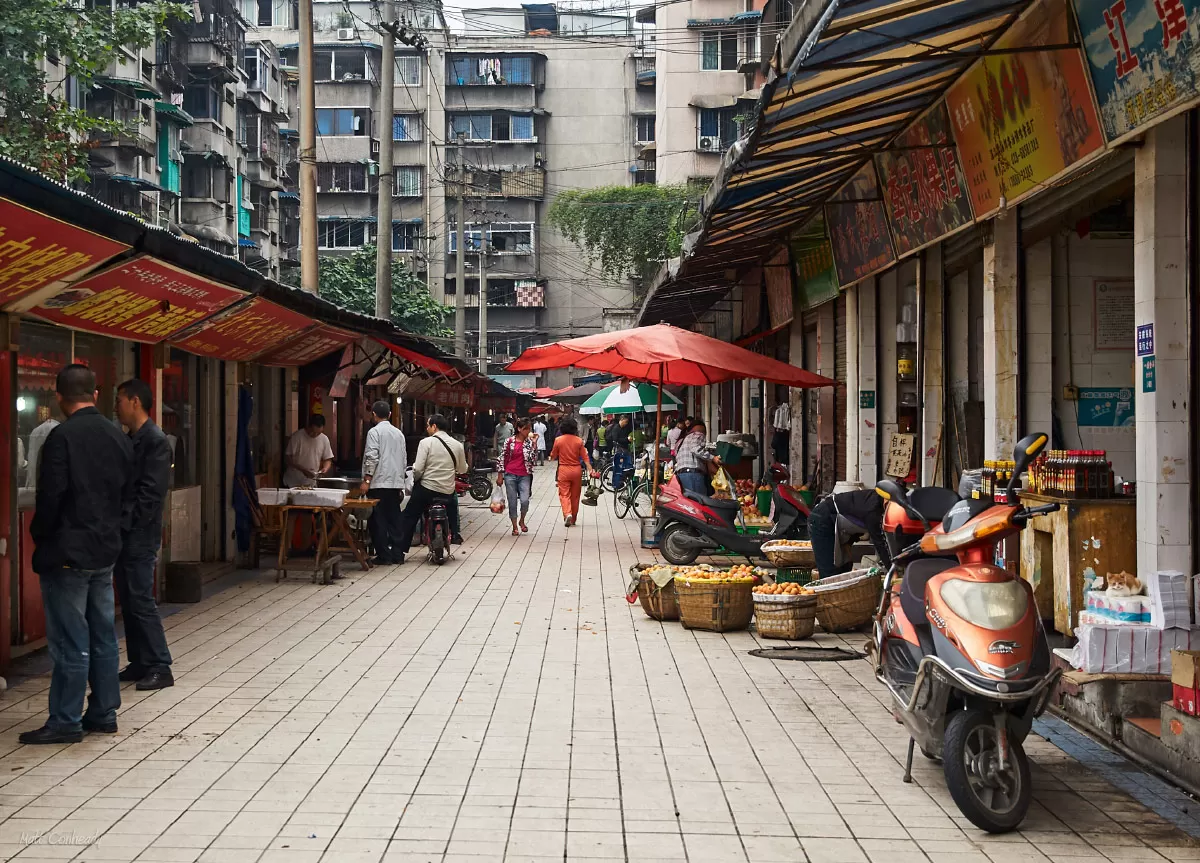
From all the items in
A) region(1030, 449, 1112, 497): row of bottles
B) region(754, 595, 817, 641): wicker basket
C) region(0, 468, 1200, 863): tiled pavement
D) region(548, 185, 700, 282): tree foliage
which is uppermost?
region(548, 185, 700, 282): tree foliage

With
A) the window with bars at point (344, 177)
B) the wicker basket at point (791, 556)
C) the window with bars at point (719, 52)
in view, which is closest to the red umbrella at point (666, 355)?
the wicker basket at point (791, 556)

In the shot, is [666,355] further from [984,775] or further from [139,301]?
[984,775]

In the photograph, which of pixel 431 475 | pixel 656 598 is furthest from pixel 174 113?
pixel 656 598

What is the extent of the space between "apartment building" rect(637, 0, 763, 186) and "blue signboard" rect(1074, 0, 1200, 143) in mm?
39478

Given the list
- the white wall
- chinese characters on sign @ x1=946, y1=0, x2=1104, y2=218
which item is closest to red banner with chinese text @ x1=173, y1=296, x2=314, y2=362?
chinese characters on sign @ x1=946, y1=0, x2=1104, y2=218

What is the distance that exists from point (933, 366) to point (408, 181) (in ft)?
155

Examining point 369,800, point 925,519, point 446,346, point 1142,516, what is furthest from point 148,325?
point 446,346

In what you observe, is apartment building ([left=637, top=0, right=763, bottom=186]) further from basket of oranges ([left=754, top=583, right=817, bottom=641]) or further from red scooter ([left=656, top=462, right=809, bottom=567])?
basket of oranges ([left=754, top=583, right=817, bottom=641])

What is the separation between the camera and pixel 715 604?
987cm

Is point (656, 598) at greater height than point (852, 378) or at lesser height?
lesser

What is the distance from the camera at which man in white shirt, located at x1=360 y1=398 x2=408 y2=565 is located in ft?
47.9

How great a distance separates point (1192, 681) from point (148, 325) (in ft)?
26.1

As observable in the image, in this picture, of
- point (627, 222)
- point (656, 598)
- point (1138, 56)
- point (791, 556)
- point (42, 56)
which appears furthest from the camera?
point (627, 222)

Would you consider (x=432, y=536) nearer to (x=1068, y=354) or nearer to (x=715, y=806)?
(x=1068, y=354)
